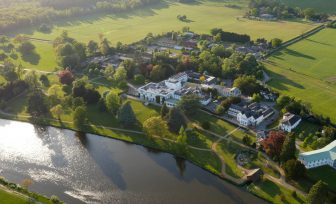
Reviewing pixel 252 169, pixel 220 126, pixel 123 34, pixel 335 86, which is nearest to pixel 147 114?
pixel 220 126

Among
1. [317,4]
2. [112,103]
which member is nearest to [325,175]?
[112,103]

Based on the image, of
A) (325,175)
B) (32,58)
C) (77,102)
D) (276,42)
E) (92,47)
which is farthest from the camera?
(276,42)

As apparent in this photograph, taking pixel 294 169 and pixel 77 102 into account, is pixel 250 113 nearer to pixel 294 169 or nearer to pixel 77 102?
pixel 294 169

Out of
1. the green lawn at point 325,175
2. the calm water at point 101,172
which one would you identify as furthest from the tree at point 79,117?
the green lawn at point 325,175

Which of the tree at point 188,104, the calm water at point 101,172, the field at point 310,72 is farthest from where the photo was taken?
the field at point 310,72

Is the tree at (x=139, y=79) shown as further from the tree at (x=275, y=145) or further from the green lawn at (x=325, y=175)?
the green lawn at (x=325, y=175)

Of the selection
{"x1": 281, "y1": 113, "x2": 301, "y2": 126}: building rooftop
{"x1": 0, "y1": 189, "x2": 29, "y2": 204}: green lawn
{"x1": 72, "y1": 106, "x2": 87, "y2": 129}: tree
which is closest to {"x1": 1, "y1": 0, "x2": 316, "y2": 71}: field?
{"x1": 72, "y1": 106, "x2": 87, "y2": 129}: tree
